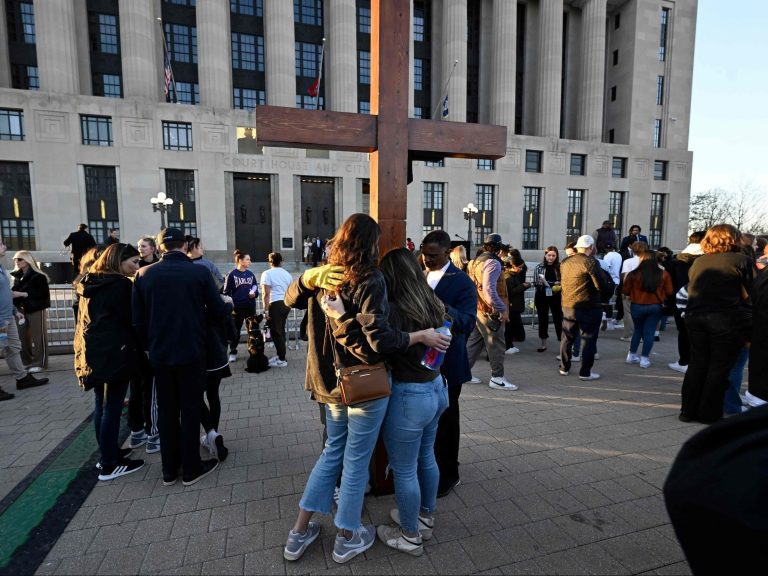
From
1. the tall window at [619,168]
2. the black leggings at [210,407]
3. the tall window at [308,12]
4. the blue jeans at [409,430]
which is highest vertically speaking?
the tall window at [308,12]

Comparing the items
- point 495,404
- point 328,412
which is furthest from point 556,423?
point 328,412

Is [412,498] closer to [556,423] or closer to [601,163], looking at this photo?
[556,423]

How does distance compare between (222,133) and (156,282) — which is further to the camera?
(222,133)

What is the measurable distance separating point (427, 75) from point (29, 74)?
28067mm

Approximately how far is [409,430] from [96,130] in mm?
30492

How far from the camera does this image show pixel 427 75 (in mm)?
33812

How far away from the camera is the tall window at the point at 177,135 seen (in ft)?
85.4

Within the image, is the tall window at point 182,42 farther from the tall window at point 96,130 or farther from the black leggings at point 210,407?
the black leggings at point 210,407

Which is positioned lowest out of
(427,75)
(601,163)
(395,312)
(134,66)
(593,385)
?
(593,385)

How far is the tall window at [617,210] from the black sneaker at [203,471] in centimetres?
3920

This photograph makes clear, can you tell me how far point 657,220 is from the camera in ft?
123

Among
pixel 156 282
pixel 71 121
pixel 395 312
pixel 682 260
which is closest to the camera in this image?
pixel 395 312

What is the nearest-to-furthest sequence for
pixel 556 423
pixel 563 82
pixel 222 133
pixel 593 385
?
pixel 556 423 → pixel 593 385 → pixel 222 133 → pixel 563 82

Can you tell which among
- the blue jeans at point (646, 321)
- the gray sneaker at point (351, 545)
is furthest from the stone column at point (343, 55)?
the gray sneaker at point (351, 545)
